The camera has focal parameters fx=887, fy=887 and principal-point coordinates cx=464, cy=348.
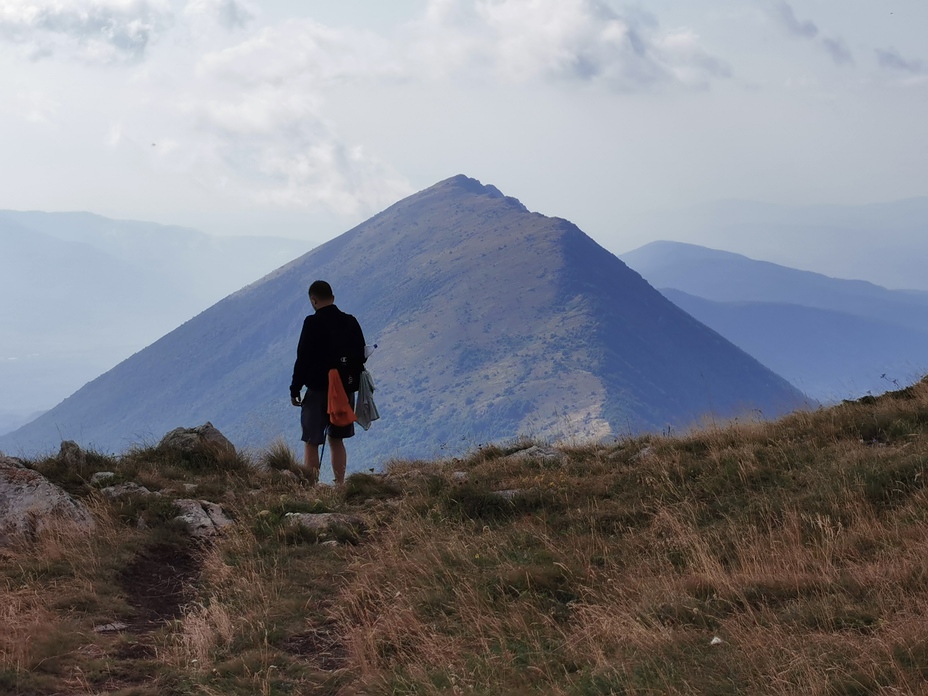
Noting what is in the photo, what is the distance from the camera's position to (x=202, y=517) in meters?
8.95

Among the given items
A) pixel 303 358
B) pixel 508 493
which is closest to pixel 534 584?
pixel 508 493

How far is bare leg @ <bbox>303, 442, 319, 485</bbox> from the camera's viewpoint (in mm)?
11055

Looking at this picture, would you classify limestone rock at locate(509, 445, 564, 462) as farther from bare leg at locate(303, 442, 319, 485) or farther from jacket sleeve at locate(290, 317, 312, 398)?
jacket sleeve at locate(290, 317, 312, 398)

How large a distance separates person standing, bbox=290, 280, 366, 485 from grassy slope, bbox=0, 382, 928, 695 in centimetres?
84

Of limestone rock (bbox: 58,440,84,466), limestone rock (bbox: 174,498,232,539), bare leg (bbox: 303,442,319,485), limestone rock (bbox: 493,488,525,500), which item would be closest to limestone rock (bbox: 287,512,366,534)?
limestone rock (bbox: 174,498,232,539)

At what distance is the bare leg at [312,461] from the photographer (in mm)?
11055

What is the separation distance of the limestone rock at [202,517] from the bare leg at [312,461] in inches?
70.3

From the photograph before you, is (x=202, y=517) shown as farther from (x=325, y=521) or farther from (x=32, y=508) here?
(x=32, y=508)

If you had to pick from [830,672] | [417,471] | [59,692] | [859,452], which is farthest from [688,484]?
[59,692]

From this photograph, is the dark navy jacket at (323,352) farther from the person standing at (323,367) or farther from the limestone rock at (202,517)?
the limestone rock at (202,517)

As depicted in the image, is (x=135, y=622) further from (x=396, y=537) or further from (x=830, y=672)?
(x=830, y=672)

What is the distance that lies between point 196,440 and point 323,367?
7.44 feet

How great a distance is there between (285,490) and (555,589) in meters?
4.99

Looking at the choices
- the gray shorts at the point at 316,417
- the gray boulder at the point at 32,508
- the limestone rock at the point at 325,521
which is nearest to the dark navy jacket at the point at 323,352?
the gray shorts at the point at 316,417
